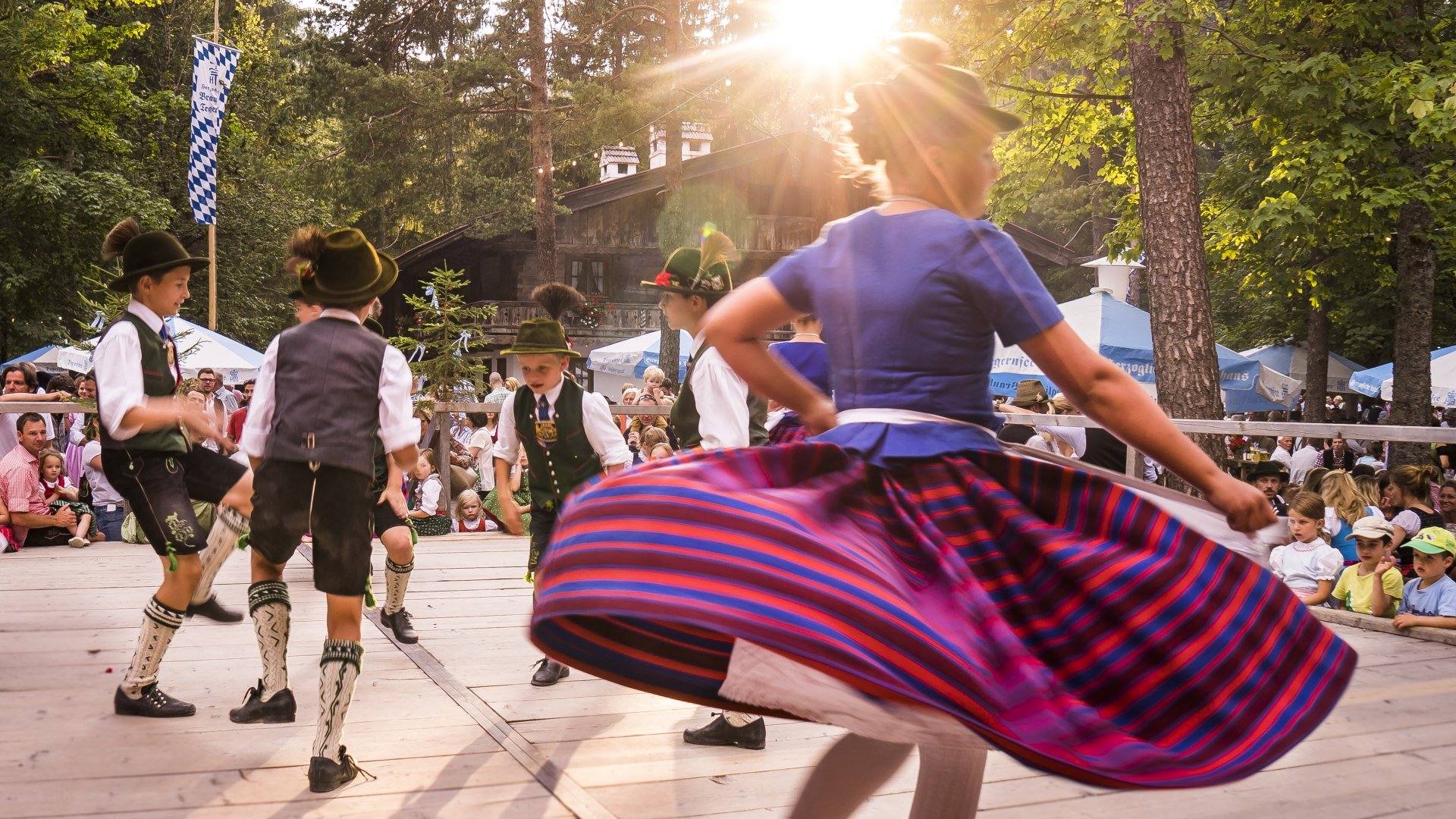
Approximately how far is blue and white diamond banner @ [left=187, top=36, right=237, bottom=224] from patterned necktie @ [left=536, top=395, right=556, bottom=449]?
40.2 ft

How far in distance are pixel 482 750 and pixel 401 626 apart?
81.9 inches

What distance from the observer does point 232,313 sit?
30.2 meters

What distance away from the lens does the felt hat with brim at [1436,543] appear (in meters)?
6.49

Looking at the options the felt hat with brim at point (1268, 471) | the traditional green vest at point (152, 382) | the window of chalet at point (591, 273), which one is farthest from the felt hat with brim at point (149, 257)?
the window of chalet at point (591, 273)

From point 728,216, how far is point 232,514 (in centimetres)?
2747

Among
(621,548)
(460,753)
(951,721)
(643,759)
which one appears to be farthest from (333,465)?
(951,721)

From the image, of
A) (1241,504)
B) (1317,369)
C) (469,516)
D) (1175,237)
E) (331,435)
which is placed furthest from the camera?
(1317,369)

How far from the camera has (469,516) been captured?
36.7 ft

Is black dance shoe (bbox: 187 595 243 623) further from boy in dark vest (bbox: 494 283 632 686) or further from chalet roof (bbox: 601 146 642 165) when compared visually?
chalet roof (bbox: 601 146 642 165)

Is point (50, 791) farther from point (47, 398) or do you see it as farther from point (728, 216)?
point (728, 216)

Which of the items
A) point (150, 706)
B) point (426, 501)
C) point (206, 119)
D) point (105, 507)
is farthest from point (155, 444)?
point (206, 119)

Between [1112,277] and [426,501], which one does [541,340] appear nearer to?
[426,501]

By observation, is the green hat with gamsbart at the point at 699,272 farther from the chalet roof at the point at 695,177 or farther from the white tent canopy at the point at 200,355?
the chalet roof at the point at 695,177

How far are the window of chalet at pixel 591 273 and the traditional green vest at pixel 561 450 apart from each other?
28061mm
